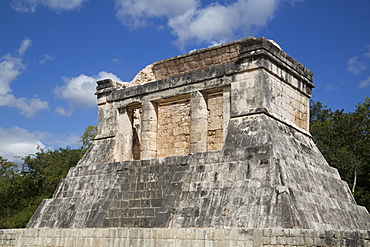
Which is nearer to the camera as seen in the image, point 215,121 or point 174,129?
point 215,121

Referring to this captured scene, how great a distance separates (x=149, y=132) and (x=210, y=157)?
2799 millimetres

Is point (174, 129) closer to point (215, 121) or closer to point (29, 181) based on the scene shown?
point (215, 121)

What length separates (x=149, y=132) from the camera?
12984 mm

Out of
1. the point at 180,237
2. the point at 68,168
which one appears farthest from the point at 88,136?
the point at 180,237

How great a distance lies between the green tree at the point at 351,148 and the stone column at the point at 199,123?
11292mm

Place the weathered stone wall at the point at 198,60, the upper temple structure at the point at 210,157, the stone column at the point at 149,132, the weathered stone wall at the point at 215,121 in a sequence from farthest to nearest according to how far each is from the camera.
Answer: the stone column at the point at 149,132 < the weathered stone wall at the point at 198,60 < the weathered stone wall at the point at 215,121 < the upper temple structure at the point at 210,157

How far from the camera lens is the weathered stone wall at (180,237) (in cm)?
748

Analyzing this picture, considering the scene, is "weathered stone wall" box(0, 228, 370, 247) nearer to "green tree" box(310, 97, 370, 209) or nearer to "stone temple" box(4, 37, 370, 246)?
"stone temple" box(4, 37, 370, 246)

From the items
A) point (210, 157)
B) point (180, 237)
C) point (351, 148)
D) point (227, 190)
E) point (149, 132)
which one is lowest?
point (180, 237)

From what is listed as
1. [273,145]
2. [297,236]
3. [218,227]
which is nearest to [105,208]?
[218,227]

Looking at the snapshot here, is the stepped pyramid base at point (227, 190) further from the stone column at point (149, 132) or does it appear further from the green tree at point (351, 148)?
the green tree at point (351, 148)

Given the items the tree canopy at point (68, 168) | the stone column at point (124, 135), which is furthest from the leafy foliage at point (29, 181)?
the stone column at point (124, 135)

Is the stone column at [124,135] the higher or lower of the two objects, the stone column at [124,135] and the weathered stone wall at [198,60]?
the lower

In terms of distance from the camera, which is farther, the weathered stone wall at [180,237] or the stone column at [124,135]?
the stone column at [124,135]
